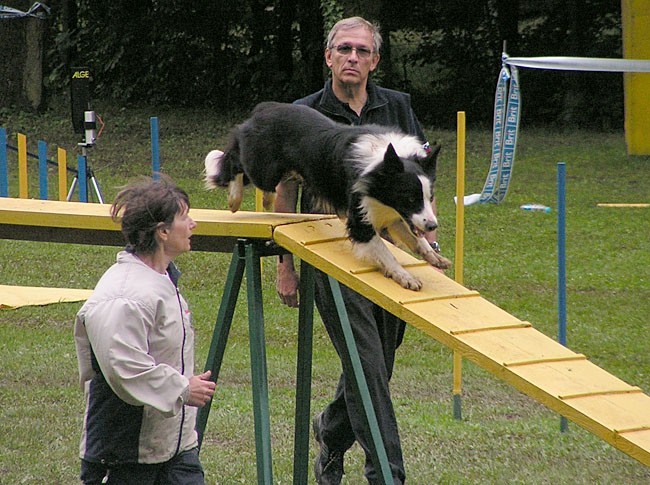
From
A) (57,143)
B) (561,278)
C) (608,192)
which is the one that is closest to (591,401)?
(561,278)

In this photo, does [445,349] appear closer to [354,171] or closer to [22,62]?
[354,171]

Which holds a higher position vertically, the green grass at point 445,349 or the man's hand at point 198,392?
the man's hand at point 198,392

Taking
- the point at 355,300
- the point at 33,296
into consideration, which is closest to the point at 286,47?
the point at 33,296

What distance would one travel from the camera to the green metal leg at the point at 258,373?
4598mm

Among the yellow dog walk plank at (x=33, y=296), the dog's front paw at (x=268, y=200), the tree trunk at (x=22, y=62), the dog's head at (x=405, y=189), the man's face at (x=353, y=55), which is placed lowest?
the yellow dog walk plank at (x=33, y=296)

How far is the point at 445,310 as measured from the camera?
4.20m

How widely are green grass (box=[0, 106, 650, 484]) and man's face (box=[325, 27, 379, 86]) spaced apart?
2107 mm

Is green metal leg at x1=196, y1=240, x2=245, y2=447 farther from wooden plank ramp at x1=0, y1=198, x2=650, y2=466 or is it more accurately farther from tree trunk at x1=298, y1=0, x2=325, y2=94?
tree trunk at x1=298, y1=0, x2=325, y2=94

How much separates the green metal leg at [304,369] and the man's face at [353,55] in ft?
3.09

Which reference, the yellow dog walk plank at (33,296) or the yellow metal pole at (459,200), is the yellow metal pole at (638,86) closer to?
the yellow metal pole at (459,200)

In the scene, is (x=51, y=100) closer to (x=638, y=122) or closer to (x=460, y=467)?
(x=638, y=122)

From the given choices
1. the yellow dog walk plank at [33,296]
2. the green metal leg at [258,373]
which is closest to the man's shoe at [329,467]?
the green metal leg at [258,373]

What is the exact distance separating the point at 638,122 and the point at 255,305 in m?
13.5

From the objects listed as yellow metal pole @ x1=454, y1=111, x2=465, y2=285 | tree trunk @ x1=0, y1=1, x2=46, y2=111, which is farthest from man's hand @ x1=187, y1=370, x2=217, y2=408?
tree trunk @ x1=0, y1=1, x2=46, y2=111
